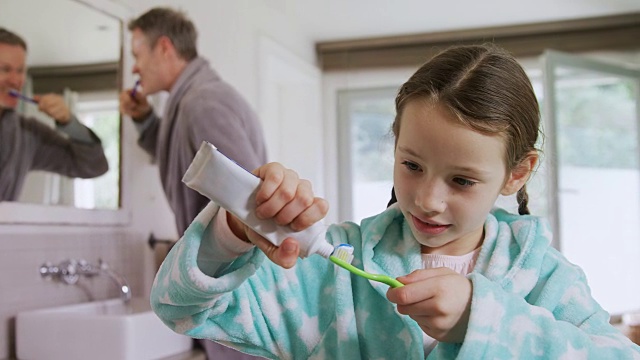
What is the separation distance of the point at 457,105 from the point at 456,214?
4.8 inches

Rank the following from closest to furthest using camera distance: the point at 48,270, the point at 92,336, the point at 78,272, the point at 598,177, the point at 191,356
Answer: the point at 92,336 → the point at 191,356 → the point at 48,270 → the point at 78,272 → the point at 598,177

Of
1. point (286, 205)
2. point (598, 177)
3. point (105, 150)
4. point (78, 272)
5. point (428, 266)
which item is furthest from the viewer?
point (598, 177)

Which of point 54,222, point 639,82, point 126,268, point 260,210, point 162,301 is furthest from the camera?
point 639,82

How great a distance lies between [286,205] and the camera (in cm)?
63

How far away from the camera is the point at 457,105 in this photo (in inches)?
30.2

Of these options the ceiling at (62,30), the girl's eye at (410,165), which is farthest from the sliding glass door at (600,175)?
the girl's eye at (410,165)

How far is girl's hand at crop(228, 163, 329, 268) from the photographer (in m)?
0.62

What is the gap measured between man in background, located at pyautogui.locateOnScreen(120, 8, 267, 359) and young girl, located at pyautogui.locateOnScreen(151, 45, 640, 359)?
996 millimetres

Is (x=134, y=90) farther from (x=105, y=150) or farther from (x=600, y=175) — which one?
(x=600, y=175)

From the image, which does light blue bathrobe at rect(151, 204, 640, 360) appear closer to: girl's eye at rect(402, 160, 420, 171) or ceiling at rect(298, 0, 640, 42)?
girl's eye at rect(402, 160, 420, 171)

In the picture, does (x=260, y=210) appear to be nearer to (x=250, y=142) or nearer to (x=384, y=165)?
(x=250, y=142)

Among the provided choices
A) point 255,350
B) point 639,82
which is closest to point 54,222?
point 255,350

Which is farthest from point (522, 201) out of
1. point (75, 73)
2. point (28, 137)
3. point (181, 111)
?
point (75, 73)

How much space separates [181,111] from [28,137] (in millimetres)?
434
